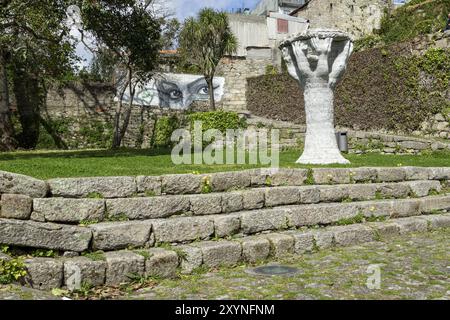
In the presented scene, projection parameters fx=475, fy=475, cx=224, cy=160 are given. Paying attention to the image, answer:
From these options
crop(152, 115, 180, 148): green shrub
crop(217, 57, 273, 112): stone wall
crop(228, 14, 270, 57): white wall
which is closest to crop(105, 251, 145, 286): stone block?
crop(152, 115, 180, 148): green shrub

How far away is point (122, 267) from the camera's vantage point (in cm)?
459

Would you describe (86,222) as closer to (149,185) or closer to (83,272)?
(83,272)

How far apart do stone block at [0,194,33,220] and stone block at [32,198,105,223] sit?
0.08 meters

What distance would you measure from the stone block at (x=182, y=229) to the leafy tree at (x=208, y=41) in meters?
17.9

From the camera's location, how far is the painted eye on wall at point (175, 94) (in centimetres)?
2277

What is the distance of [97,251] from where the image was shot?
15.7 feet

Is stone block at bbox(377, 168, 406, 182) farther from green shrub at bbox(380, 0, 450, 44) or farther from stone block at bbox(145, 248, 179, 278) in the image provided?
green shrub at bbox(380, 0, 450, 44)

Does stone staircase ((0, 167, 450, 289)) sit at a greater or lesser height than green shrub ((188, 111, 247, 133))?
lesser

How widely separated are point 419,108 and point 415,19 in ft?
38.0

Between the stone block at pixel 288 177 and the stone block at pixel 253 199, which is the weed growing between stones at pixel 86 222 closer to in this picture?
the stone block at pixel 253 199

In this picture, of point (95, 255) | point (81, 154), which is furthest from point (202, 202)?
point (81, 154)

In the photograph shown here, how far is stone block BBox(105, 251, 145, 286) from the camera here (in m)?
4.52

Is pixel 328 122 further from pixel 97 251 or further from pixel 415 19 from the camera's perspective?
pixel 415 19
